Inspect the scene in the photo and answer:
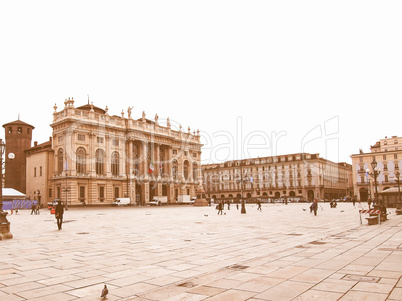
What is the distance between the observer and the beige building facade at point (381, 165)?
83500mm

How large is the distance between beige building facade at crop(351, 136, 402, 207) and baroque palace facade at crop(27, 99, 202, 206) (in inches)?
1664

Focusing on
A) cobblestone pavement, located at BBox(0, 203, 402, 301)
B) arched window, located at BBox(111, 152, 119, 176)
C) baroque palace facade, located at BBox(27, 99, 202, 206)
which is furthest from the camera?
arched window, located at BBox(111, 152, 119, 176)

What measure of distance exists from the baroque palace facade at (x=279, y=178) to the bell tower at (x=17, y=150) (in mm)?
54361

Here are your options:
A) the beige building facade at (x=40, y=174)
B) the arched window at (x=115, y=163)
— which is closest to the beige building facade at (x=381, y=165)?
the arched window at (x=115, y=163)

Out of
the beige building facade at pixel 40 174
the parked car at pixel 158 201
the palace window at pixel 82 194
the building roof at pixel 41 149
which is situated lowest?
the parked car at pixel 158 201

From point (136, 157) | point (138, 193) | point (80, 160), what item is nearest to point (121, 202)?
point (138, 193)

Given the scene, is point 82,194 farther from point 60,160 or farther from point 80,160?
point 60,160

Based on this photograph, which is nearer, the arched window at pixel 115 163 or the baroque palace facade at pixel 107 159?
the baroque palace facade at pixel 107 159

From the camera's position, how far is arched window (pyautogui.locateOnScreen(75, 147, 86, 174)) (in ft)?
203

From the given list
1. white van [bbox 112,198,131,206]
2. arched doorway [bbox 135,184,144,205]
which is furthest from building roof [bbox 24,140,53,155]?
arched doorway [bbox 135,184,144,205]

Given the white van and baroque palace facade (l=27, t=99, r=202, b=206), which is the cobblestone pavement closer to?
baroque palace facade (l=27, t=99, r=202, b=206)

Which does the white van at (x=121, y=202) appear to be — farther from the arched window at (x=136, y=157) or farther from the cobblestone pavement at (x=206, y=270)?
the cobblestone pavement at (x=206, y=270)

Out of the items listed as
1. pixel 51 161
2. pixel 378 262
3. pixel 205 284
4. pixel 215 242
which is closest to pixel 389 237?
pixel 378 262

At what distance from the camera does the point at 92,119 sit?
64.3m
